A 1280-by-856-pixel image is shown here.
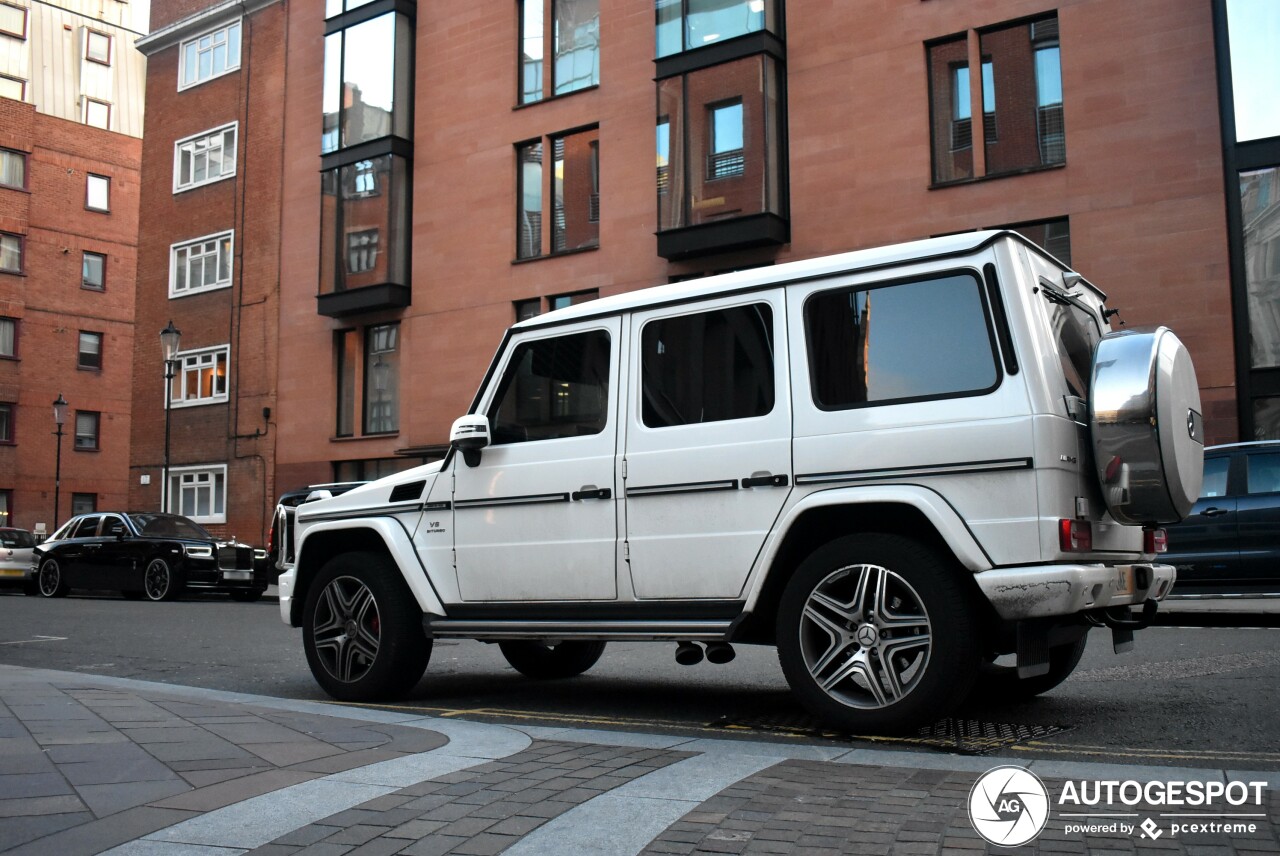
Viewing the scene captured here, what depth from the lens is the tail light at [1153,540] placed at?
6105 millimetres

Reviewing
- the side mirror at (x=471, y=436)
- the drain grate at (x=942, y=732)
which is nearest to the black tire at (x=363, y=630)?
the side mirror at (x=471, y=436)

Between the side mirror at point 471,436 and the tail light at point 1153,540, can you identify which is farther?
the side mirror at point 471,436

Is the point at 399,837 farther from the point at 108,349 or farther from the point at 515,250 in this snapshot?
the point at 108,349

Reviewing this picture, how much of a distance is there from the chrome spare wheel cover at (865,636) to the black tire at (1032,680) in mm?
1466

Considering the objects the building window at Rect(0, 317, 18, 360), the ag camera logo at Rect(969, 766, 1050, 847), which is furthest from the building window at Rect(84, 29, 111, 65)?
the ag camera logo at Rect(969, 766, 1050, 847)

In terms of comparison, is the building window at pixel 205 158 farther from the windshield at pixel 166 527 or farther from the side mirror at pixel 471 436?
the side mirror at pixel 471 436

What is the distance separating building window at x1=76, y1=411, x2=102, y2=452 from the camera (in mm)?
50219

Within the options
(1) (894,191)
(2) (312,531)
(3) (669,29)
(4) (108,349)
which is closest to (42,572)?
(3) (669,29)

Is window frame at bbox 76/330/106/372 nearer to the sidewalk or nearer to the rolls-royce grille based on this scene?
the rolls-royce grille

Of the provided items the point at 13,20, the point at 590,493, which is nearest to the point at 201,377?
the point at 13,20

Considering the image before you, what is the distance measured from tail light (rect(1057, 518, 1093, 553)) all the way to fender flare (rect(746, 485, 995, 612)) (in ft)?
1.03

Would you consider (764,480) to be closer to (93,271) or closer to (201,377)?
(201,377)

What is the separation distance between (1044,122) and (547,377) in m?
15.1

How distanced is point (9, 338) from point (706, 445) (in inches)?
1923
